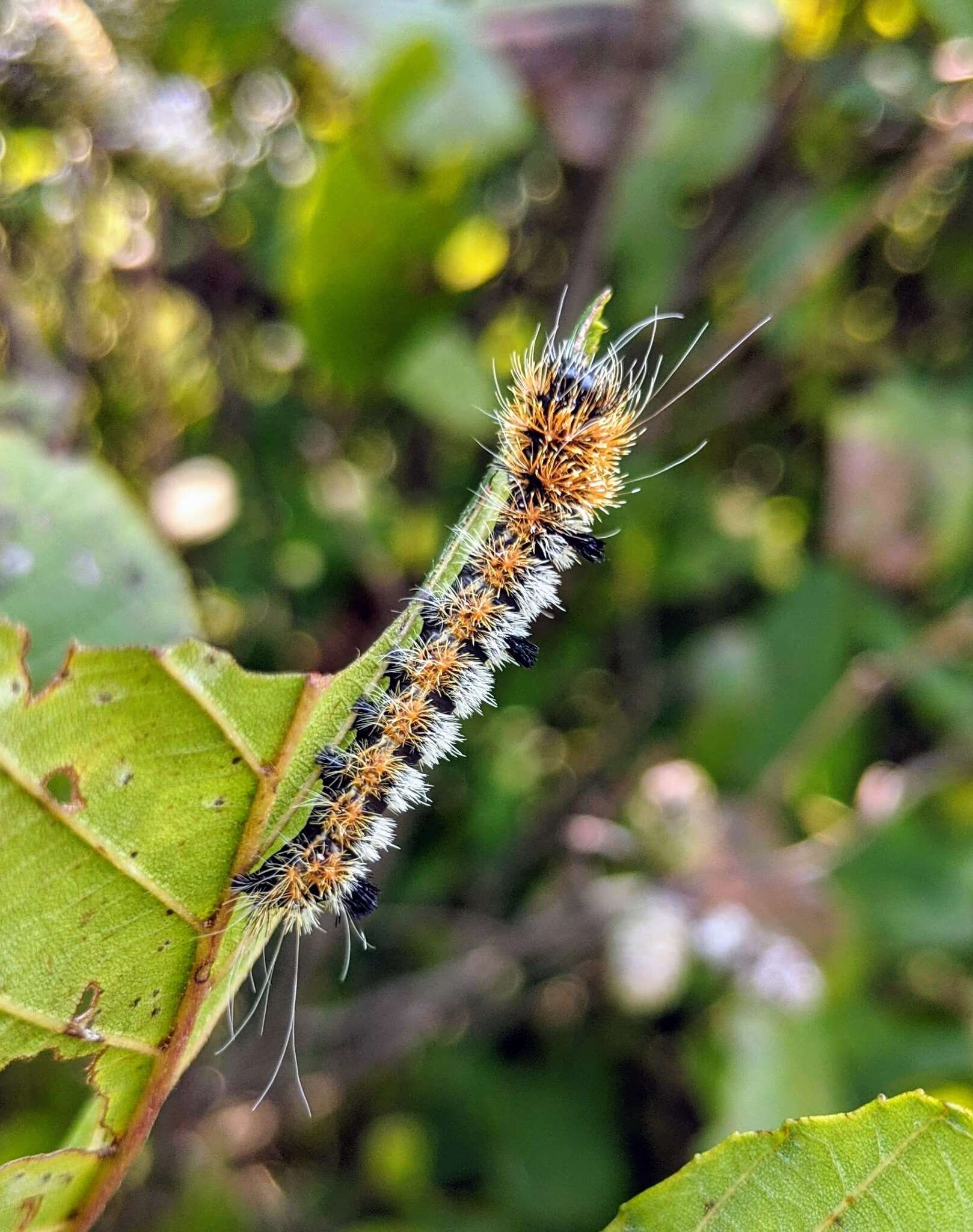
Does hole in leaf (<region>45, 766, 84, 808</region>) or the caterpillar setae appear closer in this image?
hole in leaf (<region>45, 766, 84, 808</region>)

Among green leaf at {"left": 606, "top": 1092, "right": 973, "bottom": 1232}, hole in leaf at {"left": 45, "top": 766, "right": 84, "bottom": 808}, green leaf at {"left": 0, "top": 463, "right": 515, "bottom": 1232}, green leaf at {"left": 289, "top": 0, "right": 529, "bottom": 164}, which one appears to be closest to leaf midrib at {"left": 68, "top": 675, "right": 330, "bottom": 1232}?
green leaf at {"left": 0, "top": 463, "right": 515, "bottom": 1232}

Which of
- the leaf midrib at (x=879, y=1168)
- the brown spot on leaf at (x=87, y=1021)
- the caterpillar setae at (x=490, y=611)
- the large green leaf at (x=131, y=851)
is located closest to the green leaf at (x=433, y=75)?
the caterpillar setae at (x=490, y=611)

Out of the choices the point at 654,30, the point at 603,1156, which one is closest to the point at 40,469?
the point at 654,30

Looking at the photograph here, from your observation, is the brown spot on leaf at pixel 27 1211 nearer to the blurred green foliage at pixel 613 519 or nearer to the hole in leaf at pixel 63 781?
the hole in leaf at pixel 63 781

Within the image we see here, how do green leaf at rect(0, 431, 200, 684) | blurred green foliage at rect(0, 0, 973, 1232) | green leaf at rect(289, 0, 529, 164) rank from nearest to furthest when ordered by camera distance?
green leaf at rect(0, 431, 200, 684), green leaf at rect(289, 0, 529, 164), blurred green foliage at rect(0, 0, 973, 1232)

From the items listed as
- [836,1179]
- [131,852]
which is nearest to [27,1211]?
[131,852]

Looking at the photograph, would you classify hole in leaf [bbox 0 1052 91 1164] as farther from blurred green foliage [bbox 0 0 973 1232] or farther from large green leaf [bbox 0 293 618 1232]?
large green leaf [bbox 0 293 618 1232]
